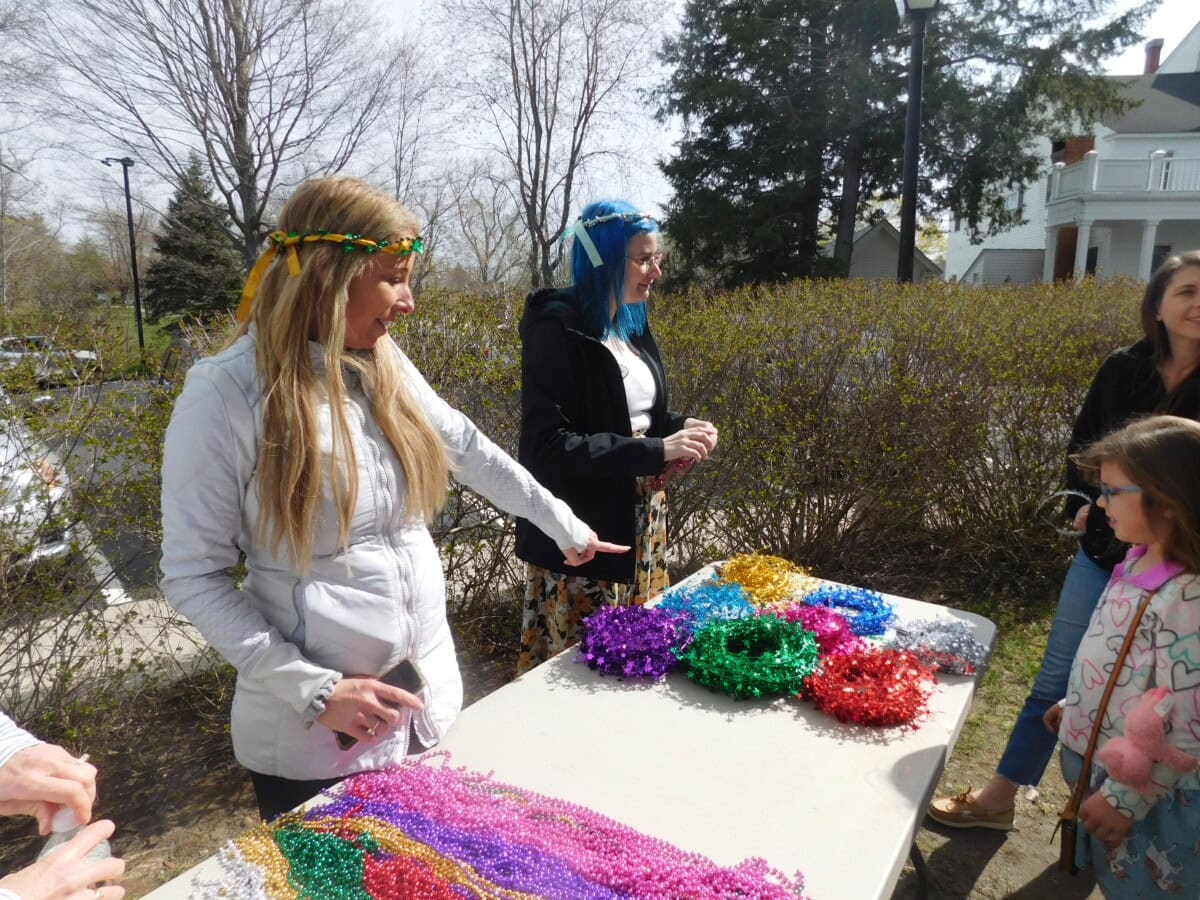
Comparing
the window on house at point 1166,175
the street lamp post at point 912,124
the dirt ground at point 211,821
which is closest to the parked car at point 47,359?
the dirt ground at point 211,821

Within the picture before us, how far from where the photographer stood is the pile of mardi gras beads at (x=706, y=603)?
6.89 feet

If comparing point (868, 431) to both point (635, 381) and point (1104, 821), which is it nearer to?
point (635, 381)

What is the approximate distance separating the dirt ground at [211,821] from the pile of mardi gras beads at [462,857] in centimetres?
162

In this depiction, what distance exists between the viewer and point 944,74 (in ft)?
55.9

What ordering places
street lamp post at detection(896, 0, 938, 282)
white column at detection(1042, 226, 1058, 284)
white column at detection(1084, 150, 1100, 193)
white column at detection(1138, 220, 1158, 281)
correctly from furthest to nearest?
white column at detection(1042, 226, 1058, 284)
white column at detection(1084, 150, 1100, 193)
white column at detection(1138, 220, 1158, 281)
street lamp post at detection(896, 0, 938, 282)

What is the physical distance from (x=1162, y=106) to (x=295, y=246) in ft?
115

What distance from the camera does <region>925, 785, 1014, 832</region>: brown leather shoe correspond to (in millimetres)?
2648

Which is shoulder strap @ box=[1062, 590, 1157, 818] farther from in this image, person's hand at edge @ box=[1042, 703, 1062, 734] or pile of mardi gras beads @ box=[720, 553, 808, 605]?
pile of mardi gras beads @ box=[720, 553, 808, 605]

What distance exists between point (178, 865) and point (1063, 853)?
274 cm

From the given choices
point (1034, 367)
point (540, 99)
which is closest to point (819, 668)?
point (1034, 367)

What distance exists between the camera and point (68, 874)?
Answer: 2.91ft

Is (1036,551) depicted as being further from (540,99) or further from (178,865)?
(540,99)

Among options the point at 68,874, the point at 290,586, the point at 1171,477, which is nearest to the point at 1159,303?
the point at 1171,477

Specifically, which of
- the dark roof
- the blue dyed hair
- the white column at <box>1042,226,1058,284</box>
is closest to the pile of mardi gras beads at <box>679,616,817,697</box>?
the blue dyed hair
